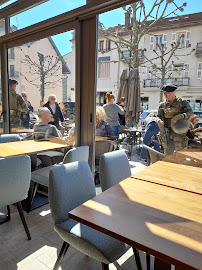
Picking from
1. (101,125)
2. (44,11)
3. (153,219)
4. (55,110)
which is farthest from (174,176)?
(44,11)

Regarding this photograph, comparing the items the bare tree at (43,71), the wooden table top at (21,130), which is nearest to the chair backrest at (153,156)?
the bare tree at (43,71)

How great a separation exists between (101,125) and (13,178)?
161 centimetres

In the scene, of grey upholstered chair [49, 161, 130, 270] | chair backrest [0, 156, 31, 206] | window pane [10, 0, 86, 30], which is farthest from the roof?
chair backrest [0, 156, 31, 206]

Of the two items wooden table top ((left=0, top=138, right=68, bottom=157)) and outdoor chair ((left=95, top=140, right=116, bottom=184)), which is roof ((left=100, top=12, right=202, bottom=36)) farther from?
wooden table top ((left=0, top=138, right=68, bottom=157))

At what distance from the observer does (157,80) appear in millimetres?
2492

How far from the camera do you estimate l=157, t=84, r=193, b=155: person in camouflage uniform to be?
2363 mm

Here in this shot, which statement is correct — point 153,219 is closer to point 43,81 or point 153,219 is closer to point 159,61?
point 159,61

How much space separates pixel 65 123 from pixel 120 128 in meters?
1.25

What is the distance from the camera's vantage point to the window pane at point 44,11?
2.71 meters

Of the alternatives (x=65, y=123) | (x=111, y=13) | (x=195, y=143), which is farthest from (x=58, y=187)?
(x=111, y=13)

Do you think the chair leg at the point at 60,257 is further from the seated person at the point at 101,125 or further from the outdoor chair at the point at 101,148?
the seated person at the point at 101,125

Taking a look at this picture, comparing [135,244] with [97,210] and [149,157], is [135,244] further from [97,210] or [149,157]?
[149,157]

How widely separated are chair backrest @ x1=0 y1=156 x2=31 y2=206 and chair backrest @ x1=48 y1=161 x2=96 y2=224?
522 mm

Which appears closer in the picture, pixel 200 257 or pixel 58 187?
pixel 200 257
